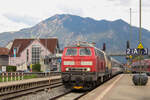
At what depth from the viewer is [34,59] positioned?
96.4 metres

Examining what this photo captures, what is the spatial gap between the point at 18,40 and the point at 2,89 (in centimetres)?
8680

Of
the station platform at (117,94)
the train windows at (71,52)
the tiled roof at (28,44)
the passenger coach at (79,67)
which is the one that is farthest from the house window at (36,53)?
A: the passenger coach at (79,67)

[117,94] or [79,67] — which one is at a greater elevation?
[79,67]

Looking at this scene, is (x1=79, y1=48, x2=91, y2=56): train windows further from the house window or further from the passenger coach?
the house window

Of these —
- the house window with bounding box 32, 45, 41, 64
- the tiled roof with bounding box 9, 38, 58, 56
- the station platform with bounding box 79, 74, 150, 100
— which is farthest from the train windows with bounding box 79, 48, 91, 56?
the tiled roof with bounding box 9, 38, 58, 56

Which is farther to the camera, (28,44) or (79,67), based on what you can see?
(28,44)

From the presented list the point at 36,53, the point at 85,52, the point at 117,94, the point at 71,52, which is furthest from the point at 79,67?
the point at 36,53

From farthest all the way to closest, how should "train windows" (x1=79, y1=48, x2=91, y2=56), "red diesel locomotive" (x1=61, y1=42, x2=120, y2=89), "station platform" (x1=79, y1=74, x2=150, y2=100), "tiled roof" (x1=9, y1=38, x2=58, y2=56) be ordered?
"tiled roof" (x1=9, y1=38, x2=58, y2=56) < "train windows" (x1=79, y1=48, x2=91, y2=56) < "red diesel locomotive" (x1=61, y1=42, x2=120, y2=89) < "station platform" (x1=79, y1=74, x2=150, y2=100)

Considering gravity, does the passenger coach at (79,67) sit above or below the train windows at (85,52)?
below

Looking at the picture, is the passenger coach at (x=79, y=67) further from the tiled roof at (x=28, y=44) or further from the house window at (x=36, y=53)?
the tiled roof at (x=28, y=44)

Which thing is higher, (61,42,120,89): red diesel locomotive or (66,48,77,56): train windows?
(66,48,77,56): train windows

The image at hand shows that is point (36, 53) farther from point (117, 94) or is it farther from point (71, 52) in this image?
point (117, 94)

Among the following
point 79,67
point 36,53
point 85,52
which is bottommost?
point 79,67

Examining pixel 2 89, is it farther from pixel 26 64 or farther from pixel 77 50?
pixel 26 64
